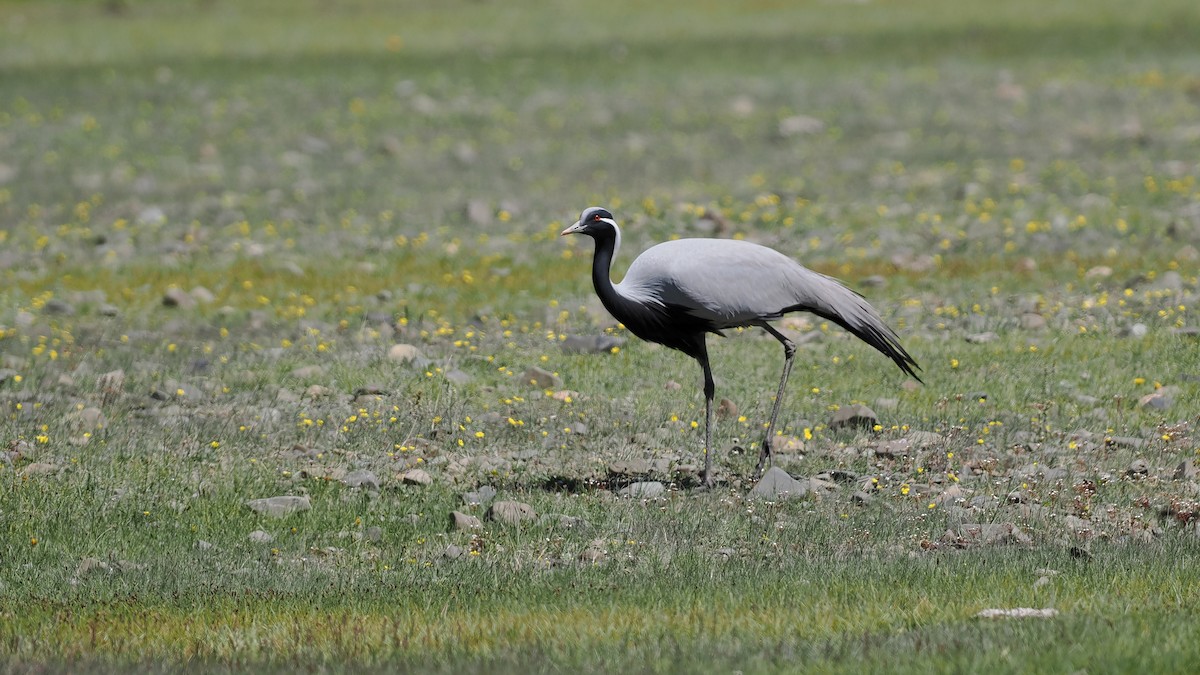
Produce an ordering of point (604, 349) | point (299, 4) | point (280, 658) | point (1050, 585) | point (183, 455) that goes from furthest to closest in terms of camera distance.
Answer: point (299, 4) → point (604, 349) → point (183, 455) → point (1050, 585) → point (280, 658)

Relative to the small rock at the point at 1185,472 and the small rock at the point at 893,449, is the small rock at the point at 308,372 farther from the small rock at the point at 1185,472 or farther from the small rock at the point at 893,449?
the small rock at the point at 1185,472

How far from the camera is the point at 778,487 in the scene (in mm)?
10945

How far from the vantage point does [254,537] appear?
401 inches

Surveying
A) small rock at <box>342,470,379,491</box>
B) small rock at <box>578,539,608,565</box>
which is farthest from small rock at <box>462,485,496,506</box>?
small rock at <box>578,539,608,565</box>

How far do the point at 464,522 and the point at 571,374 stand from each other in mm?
3768

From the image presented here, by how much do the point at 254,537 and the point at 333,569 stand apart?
2.66 feet

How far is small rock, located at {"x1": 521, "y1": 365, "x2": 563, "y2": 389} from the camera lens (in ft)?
44.6

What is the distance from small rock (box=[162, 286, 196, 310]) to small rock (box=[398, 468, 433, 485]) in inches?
282

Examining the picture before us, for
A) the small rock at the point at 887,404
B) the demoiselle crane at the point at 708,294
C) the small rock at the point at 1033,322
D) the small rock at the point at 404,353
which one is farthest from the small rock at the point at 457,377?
the small rock at the point at 1033,322

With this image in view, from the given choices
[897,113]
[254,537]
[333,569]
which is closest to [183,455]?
[254,537]

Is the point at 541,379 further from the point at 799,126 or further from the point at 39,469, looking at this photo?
the point at 799,126

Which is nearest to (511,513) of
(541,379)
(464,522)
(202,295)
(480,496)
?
(464,522)

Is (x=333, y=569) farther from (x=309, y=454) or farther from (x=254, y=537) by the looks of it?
(x=309, y=454)

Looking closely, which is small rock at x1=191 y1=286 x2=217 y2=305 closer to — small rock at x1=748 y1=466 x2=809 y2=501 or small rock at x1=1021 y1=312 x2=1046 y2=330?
small rock at x1=1021 y1=312 x2=1046 y2=330
